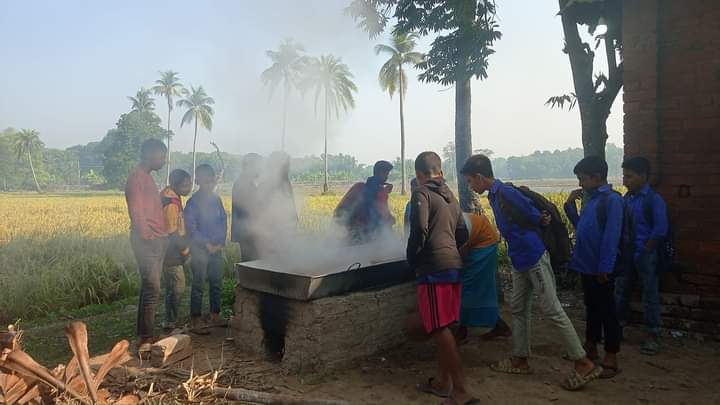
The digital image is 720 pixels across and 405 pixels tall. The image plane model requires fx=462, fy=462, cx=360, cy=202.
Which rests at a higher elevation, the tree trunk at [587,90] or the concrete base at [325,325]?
the tree trunk at [587,90]

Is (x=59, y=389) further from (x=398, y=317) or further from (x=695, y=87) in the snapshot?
(x=695, y=87)

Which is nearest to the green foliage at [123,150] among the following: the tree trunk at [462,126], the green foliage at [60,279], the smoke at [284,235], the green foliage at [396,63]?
the green foliage at [396,63]

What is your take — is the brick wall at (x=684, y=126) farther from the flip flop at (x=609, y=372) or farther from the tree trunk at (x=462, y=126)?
the tree trunk at (x=462, y=126)

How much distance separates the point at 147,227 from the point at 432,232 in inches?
110

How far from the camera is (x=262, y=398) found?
130 inches

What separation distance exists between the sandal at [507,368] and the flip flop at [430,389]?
2.22 feet

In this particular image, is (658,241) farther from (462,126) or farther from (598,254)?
(462,126)

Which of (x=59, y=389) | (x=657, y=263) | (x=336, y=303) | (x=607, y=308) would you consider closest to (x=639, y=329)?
(x=657, y=263)

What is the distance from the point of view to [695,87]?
482cm

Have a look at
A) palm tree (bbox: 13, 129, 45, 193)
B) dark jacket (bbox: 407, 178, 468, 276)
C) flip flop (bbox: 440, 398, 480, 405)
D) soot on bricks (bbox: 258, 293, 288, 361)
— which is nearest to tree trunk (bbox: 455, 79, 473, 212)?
soot on bricks (bbox: 258, 293, 288, 361)

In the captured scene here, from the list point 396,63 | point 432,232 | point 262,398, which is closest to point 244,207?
point 262,398

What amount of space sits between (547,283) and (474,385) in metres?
0.99

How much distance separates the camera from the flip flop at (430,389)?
3395 mm

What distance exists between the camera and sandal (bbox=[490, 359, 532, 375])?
386 cm
